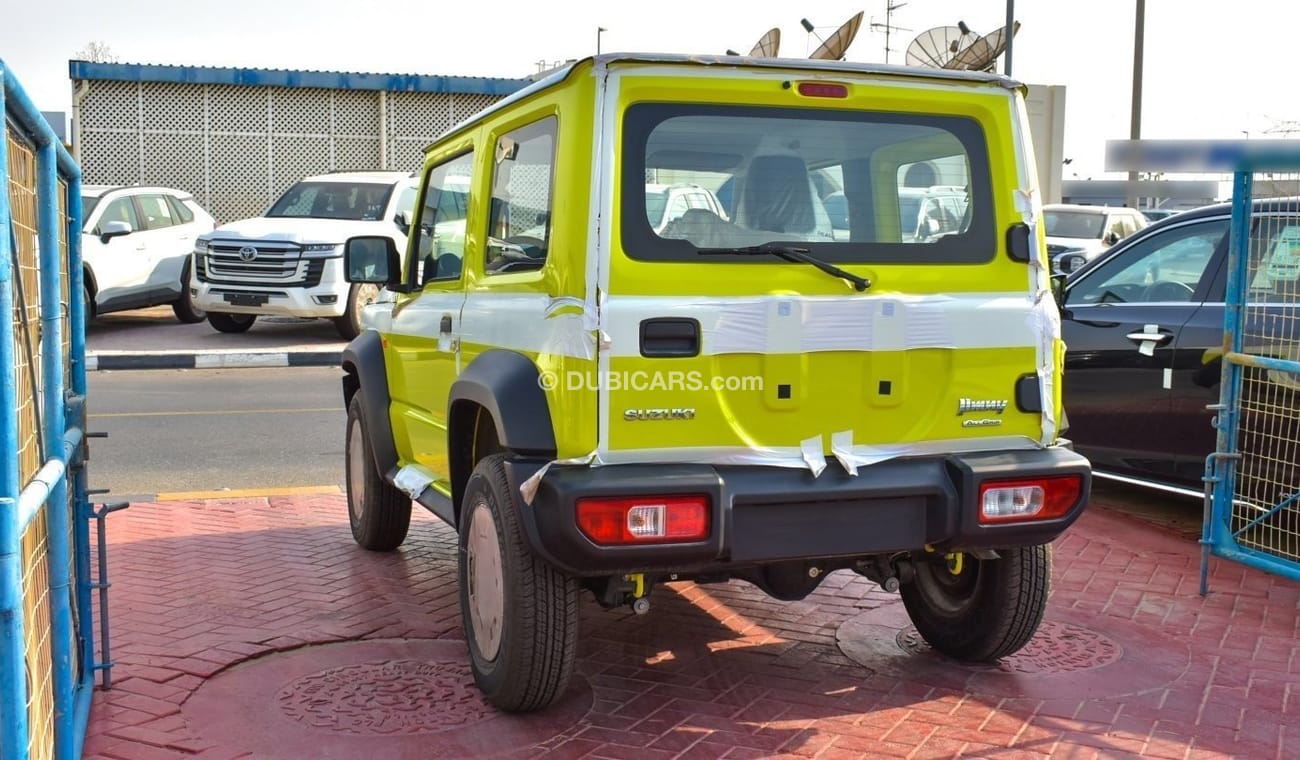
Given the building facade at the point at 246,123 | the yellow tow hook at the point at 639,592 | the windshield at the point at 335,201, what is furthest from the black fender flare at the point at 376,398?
the building facade at the point at 246,123

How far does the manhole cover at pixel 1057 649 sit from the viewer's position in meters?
4.75

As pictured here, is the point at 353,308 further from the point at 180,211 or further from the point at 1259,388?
the point at 1259,388

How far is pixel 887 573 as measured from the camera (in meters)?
4.44

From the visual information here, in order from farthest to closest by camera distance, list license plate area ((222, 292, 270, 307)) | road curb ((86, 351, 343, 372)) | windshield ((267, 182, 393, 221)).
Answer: windshield ((267, 182, 393, 221)) < license plate area ((222, 292, 270, 307)) < road curb ((86, 351, 343, 372))

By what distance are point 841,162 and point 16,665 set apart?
2829 millimetres

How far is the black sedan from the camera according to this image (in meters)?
6.51

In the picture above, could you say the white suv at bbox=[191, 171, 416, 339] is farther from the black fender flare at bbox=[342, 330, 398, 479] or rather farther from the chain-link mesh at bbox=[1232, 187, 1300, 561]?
the chain-link mesh at bbox=[1232, 187, 1300, 561]

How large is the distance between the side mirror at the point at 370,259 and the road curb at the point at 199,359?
8810mm

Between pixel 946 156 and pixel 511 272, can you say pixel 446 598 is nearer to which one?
pixel 511 272

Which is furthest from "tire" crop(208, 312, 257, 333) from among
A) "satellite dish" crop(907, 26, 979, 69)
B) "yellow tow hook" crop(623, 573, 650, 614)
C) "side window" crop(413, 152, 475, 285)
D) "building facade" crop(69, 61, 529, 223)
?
"yellow tow hook" crop(623, 573, 650, 614)

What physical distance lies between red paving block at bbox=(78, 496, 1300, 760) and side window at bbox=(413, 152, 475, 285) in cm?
146

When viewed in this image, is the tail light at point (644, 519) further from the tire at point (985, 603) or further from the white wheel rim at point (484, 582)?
the tire at point (985, 603)

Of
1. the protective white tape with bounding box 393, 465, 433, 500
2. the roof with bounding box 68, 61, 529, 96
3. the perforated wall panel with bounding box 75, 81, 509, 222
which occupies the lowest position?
the protective white tape with bounding box 393, 465, 433, 500

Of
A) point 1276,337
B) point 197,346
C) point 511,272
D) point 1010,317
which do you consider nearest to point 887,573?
point 1010,317
